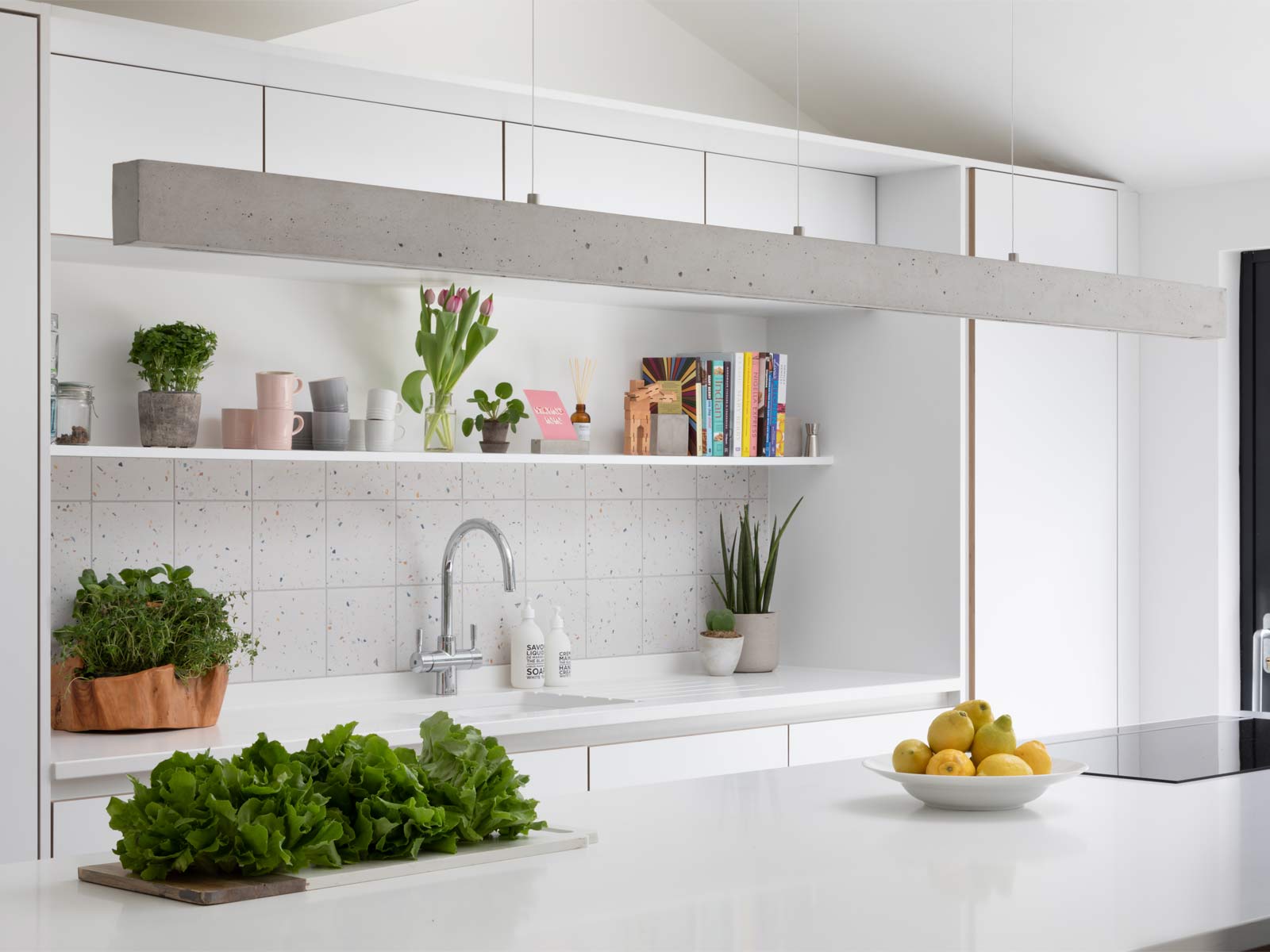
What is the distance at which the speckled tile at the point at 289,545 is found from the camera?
3705 millimetres

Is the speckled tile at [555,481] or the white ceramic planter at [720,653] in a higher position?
the speckled tile at [555,481]

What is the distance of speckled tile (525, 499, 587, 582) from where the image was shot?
4.19m

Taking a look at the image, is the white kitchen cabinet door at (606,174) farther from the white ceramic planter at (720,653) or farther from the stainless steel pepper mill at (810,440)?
the white ceramic planter at (720,653)

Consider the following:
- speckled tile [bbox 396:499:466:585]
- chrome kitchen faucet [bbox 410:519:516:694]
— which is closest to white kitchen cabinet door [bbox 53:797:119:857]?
chrome kitchen faucet [bbox 410:519:516:694]

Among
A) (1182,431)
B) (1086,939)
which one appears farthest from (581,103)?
(1086,939)

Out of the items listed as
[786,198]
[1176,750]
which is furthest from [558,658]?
[1176,750]

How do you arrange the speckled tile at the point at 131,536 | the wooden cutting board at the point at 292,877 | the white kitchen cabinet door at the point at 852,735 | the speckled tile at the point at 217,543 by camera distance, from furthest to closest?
1. the white kitchen cabinet door at the point at 852,735
2. the speckled tile at the point at 217,543
3. the speckled tile at the point at 131,536
4. the wooden cutting board at the point at 292,877

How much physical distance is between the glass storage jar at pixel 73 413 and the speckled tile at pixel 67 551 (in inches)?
8.8

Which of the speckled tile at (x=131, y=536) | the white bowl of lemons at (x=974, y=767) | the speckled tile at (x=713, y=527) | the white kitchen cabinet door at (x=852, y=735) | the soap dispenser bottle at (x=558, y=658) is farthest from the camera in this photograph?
the speckled tile at (x=713, y=527)

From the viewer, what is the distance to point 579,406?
410 cm

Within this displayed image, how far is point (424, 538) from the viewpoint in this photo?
13.1 feet

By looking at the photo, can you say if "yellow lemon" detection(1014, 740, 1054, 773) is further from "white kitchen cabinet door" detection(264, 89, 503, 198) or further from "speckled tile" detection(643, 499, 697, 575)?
"speckled tile" detection(643, 499, 697, 575)

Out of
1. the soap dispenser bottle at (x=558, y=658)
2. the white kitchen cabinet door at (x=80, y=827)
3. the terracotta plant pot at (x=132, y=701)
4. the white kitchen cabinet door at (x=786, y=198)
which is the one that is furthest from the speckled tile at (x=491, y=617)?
the white kitchen cabinet door at (x=80, y=827)

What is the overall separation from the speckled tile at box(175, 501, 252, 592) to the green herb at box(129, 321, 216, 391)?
0.35m
